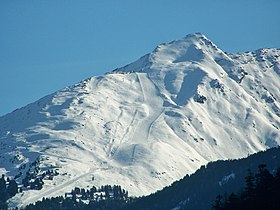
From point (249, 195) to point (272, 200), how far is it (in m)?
13.4

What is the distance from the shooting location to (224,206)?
182750 millimetres

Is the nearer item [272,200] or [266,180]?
[272,200]

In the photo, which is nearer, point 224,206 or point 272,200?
point 272,200

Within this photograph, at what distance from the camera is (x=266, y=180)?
601 feet

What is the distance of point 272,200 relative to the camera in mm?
168625

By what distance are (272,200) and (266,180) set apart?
14.9 meters

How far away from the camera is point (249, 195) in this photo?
596 ft

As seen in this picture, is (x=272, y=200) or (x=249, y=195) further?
(x=249, y=195)

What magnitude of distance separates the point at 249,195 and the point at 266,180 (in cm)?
509
